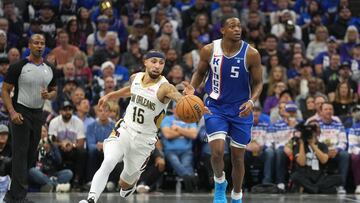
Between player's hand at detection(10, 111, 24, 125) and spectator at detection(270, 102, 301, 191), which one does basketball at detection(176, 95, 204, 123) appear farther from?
spectator at detection(270, 102, 301, 191)

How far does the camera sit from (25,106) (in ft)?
39.2

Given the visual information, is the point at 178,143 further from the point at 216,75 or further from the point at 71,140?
the point at 216,75

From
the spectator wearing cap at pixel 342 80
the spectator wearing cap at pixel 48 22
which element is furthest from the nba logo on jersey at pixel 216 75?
the spectator wearing cap at pixel 48 22

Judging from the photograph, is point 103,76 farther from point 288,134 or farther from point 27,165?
point 27,165

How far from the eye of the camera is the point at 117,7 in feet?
69.8

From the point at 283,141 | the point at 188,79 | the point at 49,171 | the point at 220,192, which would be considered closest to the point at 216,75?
the point at 220,192

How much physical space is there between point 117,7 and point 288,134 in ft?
22.2

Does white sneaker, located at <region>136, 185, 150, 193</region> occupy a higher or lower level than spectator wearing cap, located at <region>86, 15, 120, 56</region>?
lower

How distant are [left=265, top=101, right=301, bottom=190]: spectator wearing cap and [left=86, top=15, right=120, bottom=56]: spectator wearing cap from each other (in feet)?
15.0

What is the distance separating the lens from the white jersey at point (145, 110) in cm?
1064

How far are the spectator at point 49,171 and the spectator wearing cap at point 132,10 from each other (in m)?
5.99

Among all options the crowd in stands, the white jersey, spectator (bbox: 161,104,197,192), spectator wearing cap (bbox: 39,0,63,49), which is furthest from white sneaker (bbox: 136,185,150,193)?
spectator wearing cap (bbox: 39,0,63,49)

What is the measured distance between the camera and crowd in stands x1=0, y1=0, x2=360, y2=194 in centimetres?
1603

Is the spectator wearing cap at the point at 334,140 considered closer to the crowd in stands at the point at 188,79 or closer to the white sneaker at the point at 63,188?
the crowd in stands at the point at 188,79
